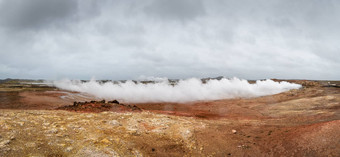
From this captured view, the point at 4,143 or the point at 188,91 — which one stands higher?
the point at 4,143

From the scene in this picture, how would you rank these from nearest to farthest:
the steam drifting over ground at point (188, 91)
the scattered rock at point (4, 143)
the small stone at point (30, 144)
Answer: the scattered rock at point (4, 143)
the small stone at point (30, 144)
the steam drifting over ground at point (188, 91)

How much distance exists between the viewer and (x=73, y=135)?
360 inches

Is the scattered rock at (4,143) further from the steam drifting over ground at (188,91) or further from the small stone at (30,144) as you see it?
the steam drifting over ground at (188,91)

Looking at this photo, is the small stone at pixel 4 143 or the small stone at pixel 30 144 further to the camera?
the small stone at pixel 30 144

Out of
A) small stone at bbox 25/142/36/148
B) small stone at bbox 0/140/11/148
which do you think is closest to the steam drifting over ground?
small stone at bbox 25/142/36/148

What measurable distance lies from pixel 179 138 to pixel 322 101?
23.6 m

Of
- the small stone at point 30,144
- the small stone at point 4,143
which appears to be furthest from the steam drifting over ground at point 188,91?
the small stone at point 4,143

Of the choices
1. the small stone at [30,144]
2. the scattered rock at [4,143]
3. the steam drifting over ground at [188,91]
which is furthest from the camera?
the steam drifting over ground at [188,91]

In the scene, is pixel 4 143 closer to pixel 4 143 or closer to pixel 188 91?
pixel 4 143

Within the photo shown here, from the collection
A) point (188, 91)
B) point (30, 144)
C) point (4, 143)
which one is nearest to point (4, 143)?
point (4, 143)

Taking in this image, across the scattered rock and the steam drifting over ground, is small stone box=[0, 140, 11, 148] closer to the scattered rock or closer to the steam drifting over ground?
the scattered rock

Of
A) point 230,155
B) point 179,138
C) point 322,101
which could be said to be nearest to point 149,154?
point 179,138

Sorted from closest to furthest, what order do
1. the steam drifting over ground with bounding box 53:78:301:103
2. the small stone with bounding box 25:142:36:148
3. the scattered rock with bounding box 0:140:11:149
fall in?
the scattered rock with bounding box 0:140:11:149, the small stone with bounding box 25:142:36:148, the steam drifting over ground with bounding box 53:78:301:103

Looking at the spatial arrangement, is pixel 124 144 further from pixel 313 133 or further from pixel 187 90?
pixel 187 90
